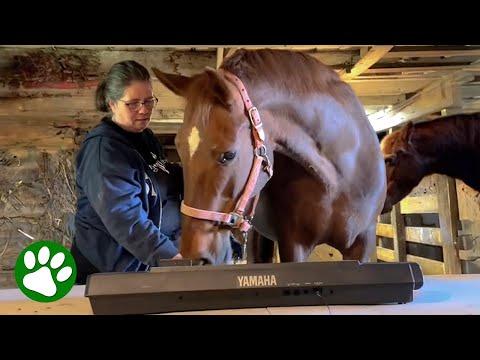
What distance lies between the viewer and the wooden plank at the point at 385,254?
3.27ft

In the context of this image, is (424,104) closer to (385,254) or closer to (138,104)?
(385,254)

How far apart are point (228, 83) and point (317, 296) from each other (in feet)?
1.05

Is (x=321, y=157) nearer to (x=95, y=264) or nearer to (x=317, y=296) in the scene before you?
(x=317, y=296)

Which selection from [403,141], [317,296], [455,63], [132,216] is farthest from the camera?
[403,141]

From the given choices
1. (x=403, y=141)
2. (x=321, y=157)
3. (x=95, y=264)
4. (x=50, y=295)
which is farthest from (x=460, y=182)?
Result: (x=50, y=295)

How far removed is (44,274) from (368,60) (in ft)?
2.33

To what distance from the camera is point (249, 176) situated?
68 cm

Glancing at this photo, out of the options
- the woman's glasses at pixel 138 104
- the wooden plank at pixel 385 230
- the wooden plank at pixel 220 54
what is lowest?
the wooden plank at pixel 385 230

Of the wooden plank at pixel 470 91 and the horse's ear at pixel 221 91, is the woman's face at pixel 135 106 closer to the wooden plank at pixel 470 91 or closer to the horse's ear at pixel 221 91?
the horse's ear at pixel 221 91

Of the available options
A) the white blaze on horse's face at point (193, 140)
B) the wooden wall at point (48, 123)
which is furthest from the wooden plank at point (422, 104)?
the white blaze on horse's face at point (193, 140)

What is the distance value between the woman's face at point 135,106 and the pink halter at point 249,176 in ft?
0.73

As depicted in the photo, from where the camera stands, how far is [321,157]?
803 mm

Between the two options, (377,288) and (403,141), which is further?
(403,141)

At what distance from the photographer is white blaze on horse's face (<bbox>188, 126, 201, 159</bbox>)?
A: 2.16 feet
